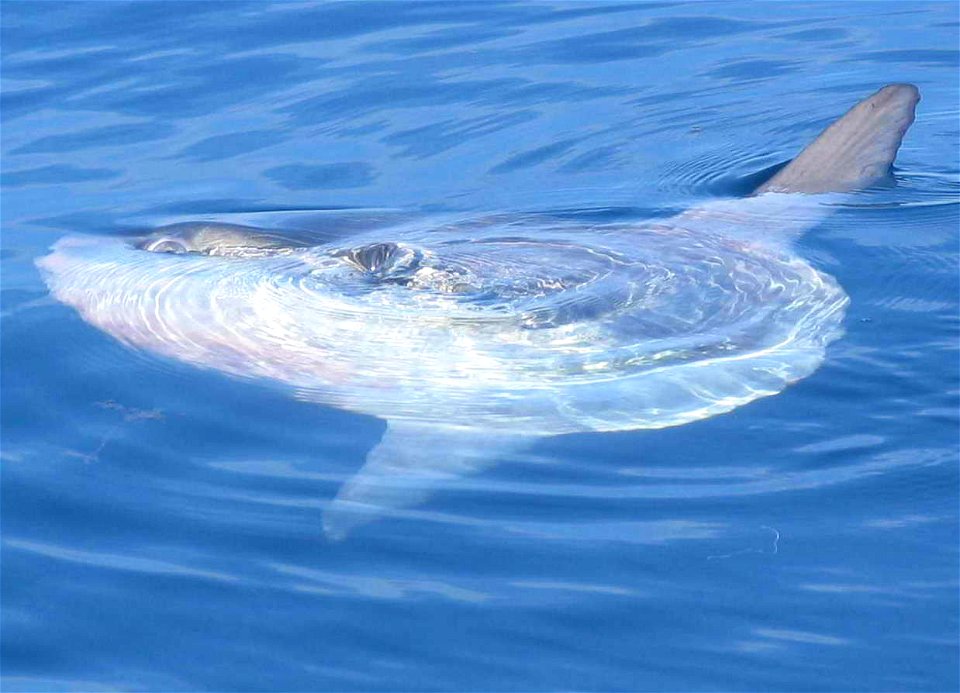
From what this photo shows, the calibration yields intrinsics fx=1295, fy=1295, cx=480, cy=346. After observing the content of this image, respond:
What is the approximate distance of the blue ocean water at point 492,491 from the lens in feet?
10.3

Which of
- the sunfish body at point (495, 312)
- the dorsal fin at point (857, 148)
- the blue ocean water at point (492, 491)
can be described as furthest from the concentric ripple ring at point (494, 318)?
the dorsal fin at point (857, 148)

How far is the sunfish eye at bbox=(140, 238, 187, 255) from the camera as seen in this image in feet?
19.9

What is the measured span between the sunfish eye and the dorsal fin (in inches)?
113

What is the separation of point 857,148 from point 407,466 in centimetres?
326

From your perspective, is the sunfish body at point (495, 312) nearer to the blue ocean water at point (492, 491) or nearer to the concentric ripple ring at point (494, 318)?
the concentric ripple ring at point (494, 318)

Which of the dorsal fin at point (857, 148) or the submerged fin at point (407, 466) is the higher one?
the dorsal fin at point (857, 148)

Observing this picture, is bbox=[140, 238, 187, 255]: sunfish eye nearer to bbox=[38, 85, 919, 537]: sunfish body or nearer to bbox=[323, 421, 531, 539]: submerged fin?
bbox=[38, 85, 919, 537]: sunfish body

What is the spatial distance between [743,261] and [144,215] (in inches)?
123

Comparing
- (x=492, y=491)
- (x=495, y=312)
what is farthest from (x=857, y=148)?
(x=492, y=491)

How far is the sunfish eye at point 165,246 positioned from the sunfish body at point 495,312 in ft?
0.04

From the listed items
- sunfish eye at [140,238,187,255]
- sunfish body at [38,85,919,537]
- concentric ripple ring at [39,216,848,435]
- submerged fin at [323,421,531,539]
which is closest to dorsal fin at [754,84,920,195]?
sunfish body at [38,85,919,537]

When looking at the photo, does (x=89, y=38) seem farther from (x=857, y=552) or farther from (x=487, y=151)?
(x=857, y=552)

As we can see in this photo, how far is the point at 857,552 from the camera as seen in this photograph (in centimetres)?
343

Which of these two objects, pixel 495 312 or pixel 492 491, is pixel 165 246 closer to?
pixel 495 312
